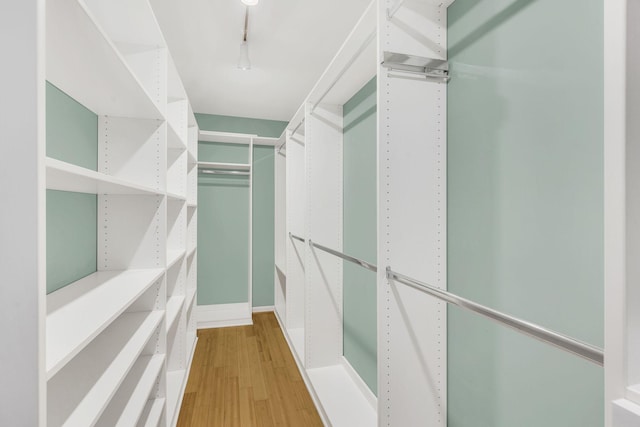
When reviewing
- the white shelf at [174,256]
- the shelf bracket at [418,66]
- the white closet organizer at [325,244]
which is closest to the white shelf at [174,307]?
the white shelf at [174,256]

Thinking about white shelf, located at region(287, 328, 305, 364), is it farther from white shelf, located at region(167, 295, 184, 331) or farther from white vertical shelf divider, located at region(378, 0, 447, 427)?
white vertical shelf divider, located at region(378, 0, 447, 427)

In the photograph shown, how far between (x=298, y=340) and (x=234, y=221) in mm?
1722

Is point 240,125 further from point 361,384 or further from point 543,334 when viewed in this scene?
point 543,334

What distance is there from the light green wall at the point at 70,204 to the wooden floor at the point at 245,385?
1.24 meters

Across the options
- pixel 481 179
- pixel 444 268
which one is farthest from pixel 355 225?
pixel 481 179

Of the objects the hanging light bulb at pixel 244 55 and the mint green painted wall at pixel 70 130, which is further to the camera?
the hanging light bulb at pixel 244 55

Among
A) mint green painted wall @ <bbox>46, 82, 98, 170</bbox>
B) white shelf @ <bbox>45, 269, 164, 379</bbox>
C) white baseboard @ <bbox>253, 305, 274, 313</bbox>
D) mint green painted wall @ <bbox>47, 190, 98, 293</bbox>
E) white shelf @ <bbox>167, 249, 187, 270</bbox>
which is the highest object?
mint green painted wall @ <bbox>46, 82, 98, 170</bbox>

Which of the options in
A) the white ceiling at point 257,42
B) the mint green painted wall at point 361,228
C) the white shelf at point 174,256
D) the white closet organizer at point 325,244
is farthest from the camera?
the white closet organizer at point 325,244

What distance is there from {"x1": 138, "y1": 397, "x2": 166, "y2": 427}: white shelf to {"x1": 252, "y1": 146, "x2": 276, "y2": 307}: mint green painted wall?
244cm

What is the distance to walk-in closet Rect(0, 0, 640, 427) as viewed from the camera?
59 cm

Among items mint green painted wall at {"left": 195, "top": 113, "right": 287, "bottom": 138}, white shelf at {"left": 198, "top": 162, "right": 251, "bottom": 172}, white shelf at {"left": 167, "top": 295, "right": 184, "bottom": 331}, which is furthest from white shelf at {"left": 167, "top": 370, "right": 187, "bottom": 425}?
mint green painted wall at {"left": 195, "top": 113, "right": 287, "bottom": 138}

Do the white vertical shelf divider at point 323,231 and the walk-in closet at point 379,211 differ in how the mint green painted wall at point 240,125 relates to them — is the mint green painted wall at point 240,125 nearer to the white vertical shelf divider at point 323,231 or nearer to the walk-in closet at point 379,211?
the walk-in closet at point 379,211

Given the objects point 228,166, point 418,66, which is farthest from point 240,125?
point 418,66

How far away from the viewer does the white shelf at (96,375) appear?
94 centimetres
